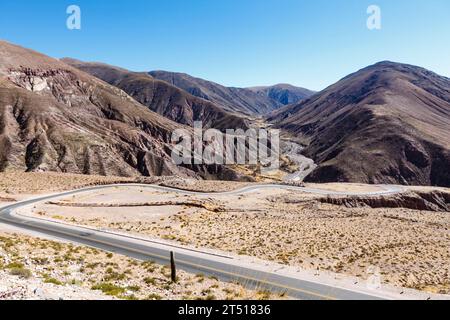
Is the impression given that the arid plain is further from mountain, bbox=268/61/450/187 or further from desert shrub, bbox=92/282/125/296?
mountain, bbox=268/61/450/187

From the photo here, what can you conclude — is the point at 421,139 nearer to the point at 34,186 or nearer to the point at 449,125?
the point at 449,125

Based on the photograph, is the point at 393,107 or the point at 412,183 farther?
the point at 393,107

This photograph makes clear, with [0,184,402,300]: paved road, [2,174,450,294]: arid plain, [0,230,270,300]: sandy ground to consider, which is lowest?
[2,174,450,294]: arid plain

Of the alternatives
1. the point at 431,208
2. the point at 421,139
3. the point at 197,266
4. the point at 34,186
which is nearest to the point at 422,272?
the point at 197,266

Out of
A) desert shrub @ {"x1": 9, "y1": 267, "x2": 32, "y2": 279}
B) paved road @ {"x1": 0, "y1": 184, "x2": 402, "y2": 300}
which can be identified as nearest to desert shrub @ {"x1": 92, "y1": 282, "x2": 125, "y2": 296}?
desert shrub @ {"x1": 9, "y1": 267, "x2": 32, "y2": 279}

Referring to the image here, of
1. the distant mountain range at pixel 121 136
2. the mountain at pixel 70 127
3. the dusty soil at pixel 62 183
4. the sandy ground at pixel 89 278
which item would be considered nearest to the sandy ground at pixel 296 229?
the dusty soil at pixel 62 183

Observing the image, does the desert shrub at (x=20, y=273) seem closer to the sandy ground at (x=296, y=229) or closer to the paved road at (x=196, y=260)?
the paved road at (x=196, y=260)

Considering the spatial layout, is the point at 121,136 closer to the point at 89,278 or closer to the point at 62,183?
the point at 62,183
